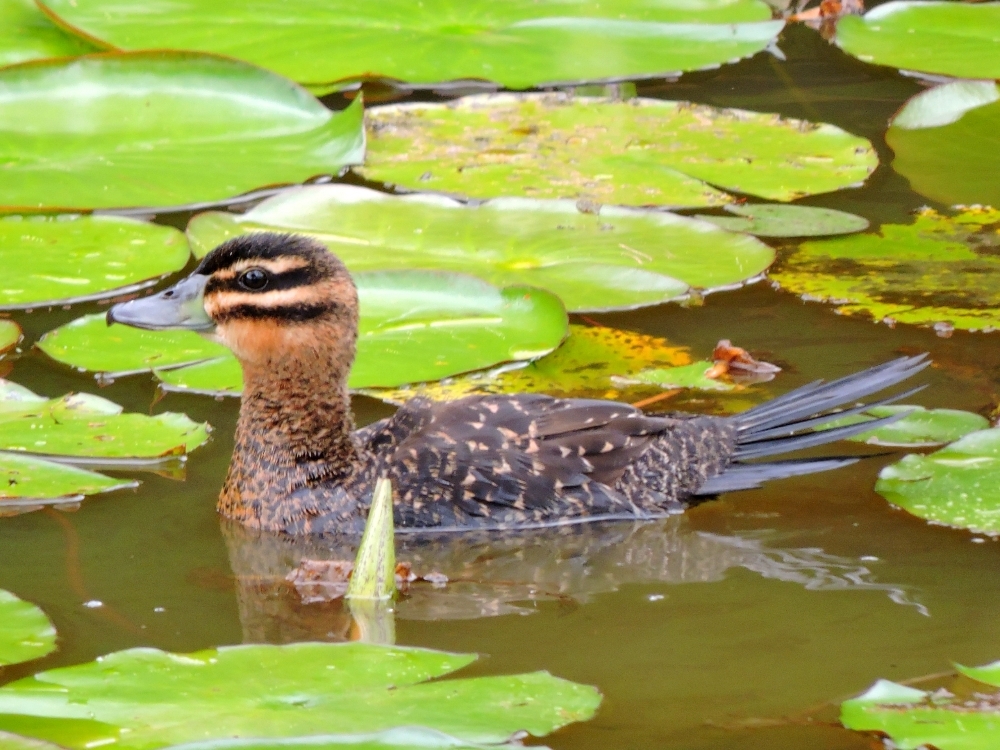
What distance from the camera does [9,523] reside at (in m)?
4.64

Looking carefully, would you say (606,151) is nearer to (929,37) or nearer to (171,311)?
(929,37)

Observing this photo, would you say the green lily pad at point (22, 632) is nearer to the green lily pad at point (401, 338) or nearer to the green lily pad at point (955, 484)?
the green lily pad at point (401, 338)

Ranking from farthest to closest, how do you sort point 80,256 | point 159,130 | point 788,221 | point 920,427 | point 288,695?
point 159,130 < point 788,221 < point 80,256 < point 920,427 < point 288,695

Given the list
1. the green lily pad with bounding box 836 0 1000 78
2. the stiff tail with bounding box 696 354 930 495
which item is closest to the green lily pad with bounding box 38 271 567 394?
the stiff tail with bounding box 696 354 930 495

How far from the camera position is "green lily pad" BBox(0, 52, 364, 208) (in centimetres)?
662

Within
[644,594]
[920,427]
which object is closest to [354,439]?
[644,594]

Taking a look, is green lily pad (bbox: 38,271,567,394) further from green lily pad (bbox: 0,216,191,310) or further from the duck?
the duck

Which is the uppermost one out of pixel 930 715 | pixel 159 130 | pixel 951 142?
pixel 159 130

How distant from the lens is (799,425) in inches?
203

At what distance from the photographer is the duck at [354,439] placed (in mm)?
4824

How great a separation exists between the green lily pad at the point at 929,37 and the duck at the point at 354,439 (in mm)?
4436

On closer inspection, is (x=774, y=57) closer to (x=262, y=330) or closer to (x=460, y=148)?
(x=460, y=148)

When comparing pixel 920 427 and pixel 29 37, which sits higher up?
pixel 29 37

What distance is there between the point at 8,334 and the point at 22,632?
203 cm
